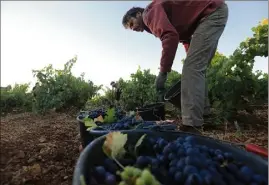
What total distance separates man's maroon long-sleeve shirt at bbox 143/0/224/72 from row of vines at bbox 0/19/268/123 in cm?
75

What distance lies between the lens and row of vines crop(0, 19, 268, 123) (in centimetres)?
269

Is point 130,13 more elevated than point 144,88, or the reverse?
point 130,13

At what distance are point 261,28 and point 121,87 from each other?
191cm

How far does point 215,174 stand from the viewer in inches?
23.3

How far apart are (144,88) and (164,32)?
187cm

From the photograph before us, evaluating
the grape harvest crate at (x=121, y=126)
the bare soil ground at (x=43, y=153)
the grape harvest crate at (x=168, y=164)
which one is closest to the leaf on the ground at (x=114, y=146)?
the grape harvest crate at (x=168, y=164)

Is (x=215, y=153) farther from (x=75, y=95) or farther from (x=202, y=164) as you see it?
(x=75, y=95)

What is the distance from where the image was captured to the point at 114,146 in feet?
2.31

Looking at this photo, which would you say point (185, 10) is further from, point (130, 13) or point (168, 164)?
point (168, 164)

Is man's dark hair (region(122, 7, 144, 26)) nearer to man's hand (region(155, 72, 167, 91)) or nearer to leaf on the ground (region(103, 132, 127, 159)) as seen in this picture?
man's hand (region(155, 72, 167, 91))

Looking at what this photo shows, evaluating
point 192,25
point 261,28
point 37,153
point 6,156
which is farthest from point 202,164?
point 261,28

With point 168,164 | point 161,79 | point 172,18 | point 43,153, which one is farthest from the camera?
point 161,79

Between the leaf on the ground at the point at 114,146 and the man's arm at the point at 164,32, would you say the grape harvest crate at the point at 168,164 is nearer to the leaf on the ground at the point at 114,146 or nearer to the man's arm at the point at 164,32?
the leaf on the ground at the point at 114,146

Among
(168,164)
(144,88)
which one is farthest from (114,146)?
(144,88)
